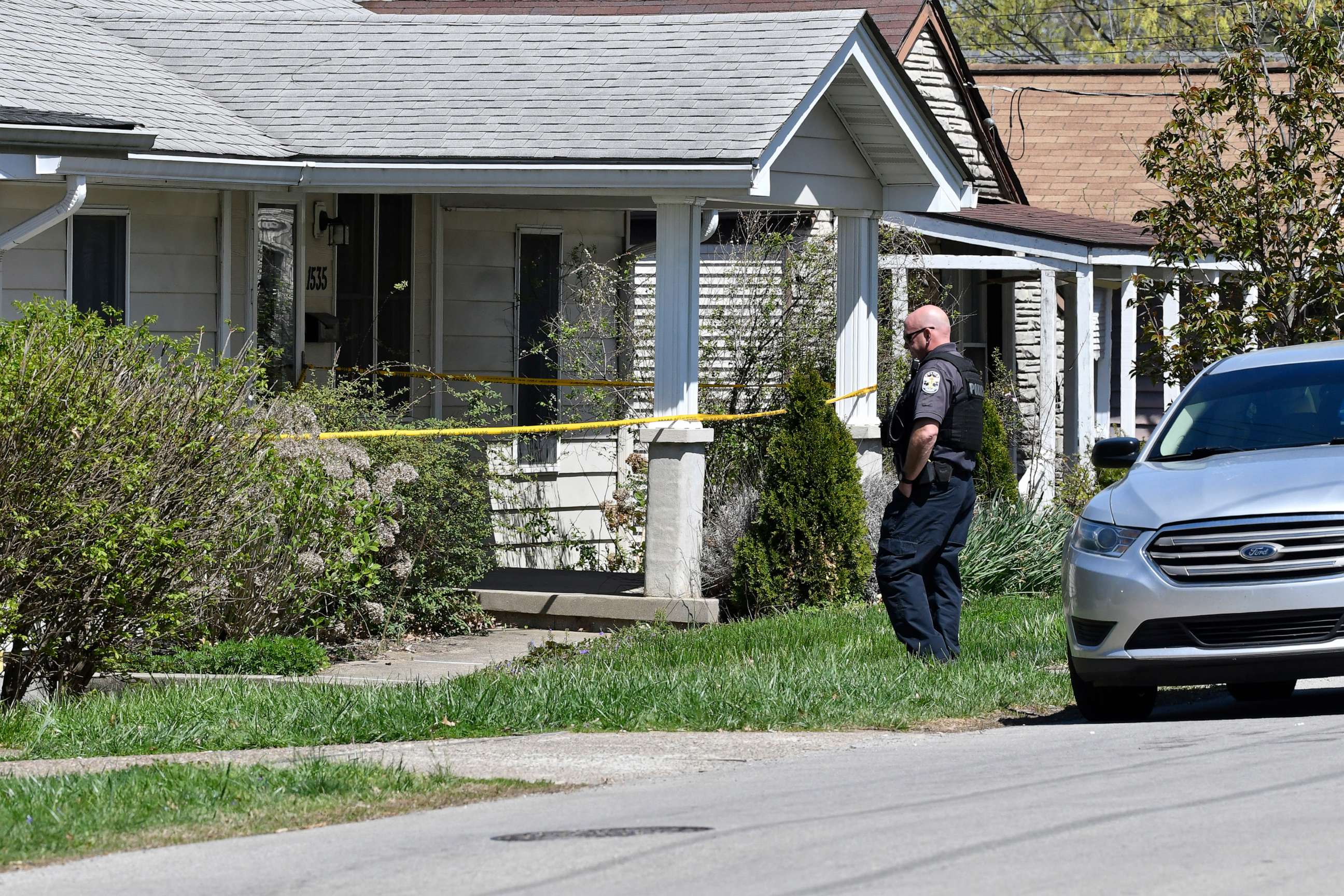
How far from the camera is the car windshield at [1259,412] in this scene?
28.2 feet

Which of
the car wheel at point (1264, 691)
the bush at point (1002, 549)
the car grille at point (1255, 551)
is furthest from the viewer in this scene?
the bush at point (1002, 549)

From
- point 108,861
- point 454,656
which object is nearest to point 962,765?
point 108,861

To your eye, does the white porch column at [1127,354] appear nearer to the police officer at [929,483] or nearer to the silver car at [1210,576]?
the police officer at [929,483]

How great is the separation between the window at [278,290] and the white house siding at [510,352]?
1.79 m

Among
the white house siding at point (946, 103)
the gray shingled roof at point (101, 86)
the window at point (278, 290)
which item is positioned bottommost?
the window at point (278, 290)

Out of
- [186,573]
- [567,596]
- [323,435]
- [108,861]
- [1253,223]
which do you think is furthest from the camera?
[1253,223]

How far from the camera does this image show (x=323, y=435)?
11422 mm

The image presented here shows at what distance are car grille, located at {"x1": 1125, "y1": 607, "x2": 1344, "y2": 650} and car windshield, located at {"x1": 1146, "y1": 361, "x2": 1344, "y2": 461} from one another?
3.72 ft

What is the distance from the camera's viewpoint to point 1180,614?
769 centimetres

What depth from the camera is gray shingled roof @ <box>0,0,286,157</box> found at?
11.8 metres

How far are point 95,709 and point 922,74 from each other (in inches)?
576

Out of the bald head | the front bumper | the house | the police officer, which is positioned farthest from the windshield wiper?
the house

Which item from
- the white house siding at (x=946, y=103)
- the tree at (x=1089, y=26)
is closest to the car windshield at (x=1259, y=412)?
the white house siding at (x=946, y=103)

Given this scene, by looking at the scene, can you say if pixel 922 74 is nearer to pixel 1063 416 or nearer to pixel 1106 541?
pixel 1063 416
